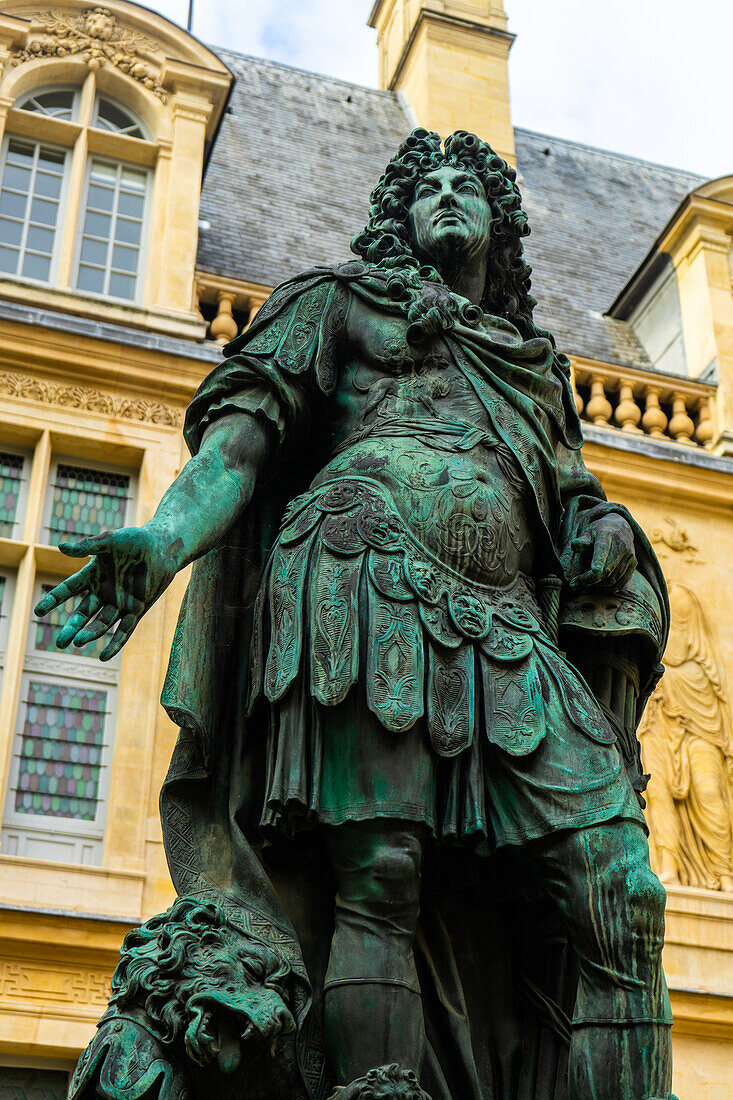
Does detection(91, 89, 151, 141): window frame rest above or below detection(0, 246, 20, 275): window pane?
above

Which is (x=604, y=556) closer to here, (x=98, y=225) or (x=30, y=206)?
(x=98, y=225)

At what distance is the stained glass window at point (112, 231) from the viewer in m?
13.7

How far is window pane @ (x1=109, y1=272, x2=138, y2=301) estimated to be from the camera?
13.6m

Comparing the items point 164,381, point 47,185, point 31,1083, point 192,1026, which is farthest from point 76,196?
point 192,1026

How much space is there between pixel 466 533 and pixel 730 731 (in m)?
9.81

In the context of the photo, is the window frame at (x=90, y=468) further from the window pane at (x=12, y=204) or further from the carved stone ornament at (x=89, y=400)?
the window pane at (x=12, y=204)

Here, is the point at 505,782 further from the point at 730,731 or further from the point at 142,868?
the point at 730,731

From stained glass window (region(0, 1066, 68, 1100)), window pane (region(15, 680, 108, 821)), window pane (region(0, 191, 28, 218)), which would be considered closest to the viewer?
stained glass window (region(0, 1066, 68, 1100))

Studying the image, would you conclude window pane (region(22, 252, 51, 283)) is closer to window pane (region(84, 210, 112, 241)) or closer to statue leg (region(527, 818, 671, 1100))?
window pane (region(84, 210, 112, 241))

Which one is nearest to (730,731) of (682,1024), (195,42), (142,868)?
(682,1024)

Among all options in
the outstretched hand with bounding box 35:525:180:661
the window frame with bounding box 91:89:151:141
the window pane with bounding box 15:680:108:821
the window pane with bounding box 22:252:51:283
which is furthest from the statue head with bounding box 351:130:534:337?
the window frame with bounding box 91:89:151:141

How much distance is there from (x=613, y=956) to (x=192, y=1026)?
777 mm

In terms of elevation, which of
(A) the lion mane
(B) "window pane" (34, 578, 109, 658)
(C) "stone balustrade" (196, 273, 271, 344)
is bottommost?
(A) the lion mane

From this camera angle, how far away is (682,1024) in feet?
35.8
